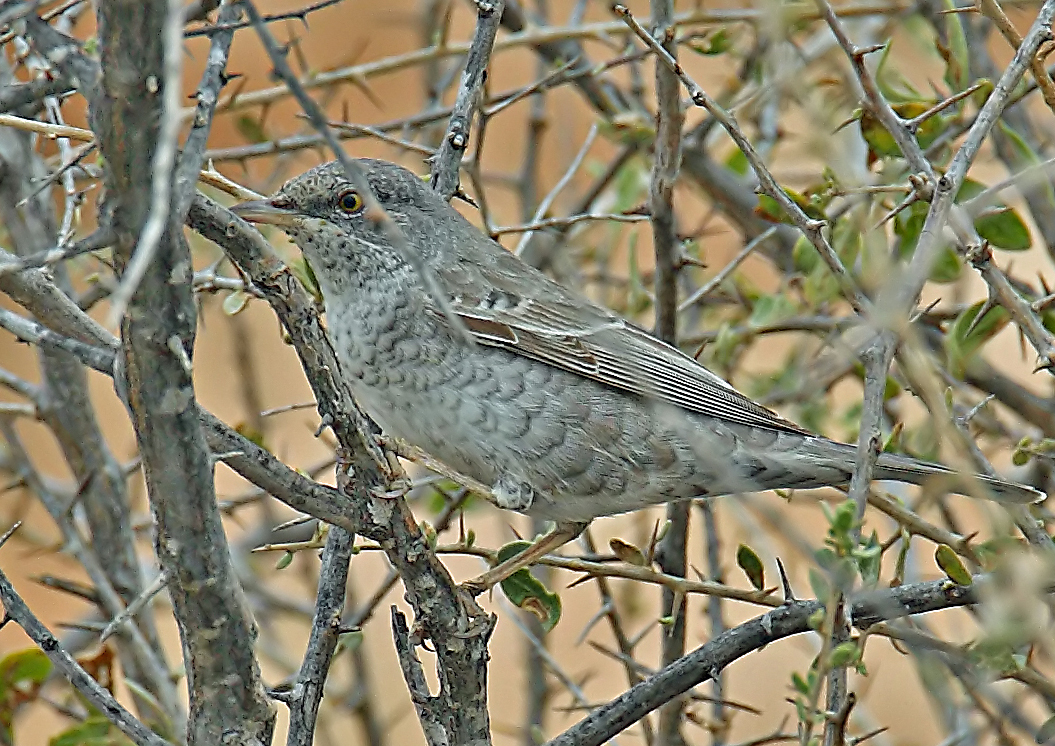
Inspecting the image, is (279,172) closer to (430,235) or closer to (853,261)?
(430,235)

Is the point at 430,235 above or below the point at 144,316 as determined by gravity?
above

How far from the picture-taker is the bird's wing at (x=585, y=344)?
363 centimetres

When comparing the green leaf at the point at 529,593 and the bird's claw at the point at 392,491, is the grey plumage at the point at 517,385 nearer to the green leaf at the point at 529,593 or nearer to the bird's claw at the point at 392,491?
the green leaf at the point at 529,593

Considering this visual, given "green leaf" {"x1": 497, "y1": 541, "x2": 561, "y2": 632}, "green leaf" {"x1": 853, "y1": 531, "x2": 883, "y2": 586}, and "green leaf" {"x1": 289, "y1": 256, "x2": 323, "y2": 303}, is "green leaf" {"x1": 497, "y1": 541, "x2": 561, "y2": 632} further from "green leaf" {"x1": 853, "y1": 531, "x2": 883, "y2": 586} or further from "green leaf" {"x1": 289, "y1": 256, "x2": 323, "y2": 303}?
"green leaf" {"x1": 853, "y1": 531, "x2": 883, "y2": 586}

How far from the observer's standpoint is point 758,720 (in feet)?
21.2

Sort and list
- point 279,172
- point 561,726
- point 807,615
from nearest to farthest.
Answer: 1. point 807,615
2. point 279,172
3. point 561,726

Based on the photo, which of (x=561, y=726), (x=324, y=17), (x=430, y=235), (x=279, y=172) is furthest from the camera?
(x=324, y=17)

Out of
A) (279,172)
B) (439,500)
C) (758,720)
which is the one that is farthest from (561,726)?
(279,172)

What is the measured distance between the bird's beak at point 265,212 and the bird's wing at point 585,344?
20.0 inches

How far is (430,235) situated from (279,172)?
5.00 ft

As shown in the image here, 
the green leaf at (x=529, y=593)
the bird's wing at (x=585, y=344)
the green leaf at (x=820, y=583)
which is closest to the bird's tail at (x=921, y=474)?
the bird's wing at (x=585, y=344)

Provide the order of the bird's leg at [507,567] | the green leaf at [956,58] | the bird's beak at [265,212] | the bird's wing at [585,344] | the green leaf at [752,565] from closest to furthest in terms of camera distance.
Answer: the green leaf at [752,565], the bird's leg at [507,567], the bird's beak at [265,212], the green leaf at [956,58], the bird's wing at [585,344]

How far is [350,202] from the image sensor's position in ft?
11.7

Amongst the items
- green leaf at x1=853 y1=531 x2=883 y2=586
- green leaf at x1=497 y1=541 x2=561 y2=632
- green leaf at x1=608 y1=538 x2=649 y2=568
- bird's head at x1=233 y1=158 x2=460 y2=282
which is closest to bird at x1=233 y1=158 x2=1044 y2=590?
bird's head at x1=233 y1=158 x2=460 y2=282
